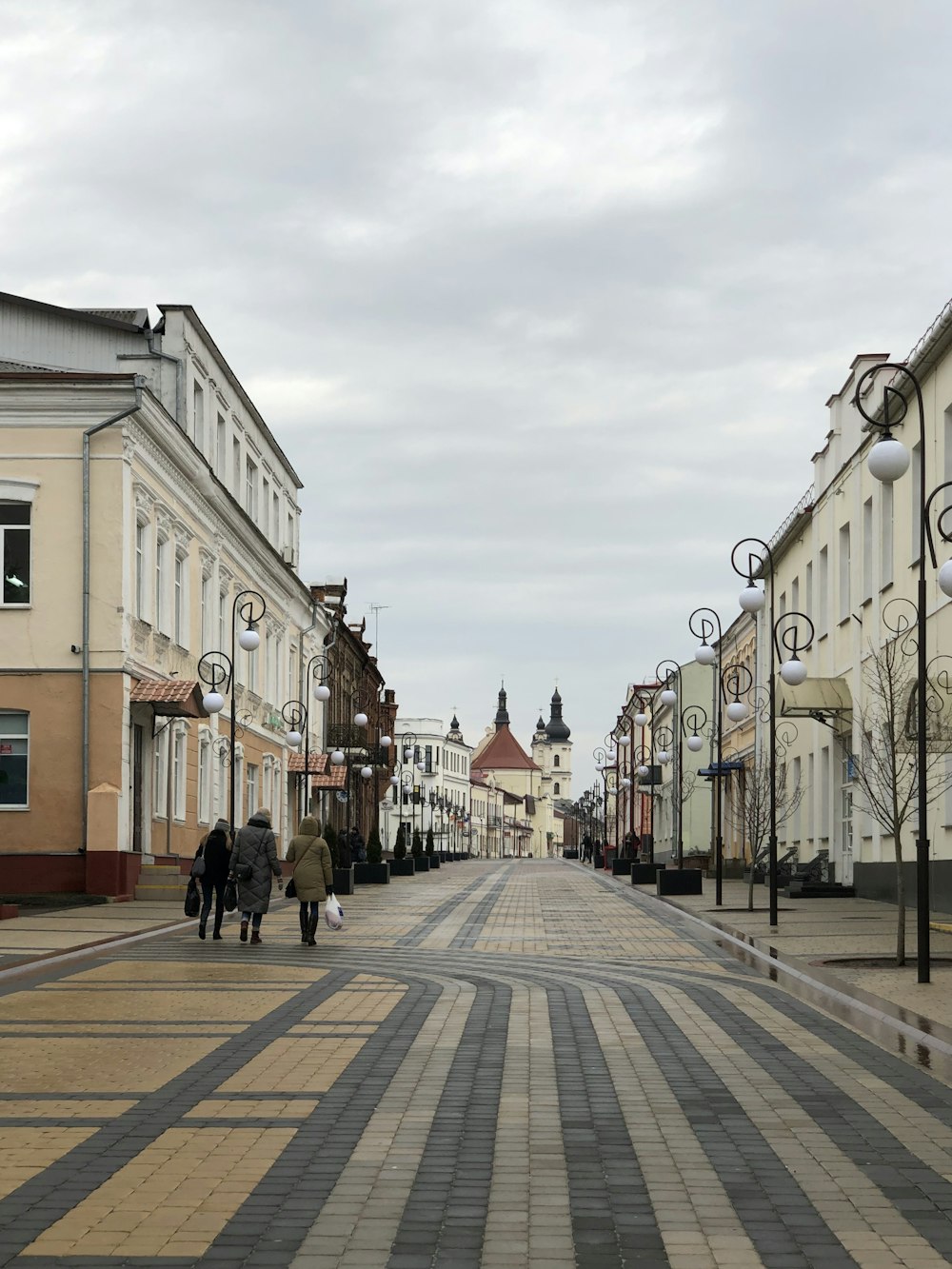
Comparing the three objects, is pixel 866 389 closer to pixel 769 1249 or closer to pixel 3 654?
pixel 3 654


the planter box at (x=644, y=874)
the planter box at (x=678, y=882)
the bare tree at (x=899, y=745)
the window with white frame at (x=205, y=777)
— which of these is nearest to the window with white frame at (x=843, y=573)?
the bare tree at (x=899, y=745)

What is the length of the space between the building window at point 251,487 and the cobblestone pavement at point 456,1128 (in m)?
32.4

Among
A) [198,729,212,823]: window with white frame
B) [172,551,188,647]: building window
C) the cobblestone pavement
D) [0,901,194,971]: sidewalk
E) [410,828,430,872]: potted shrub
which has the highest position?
[172,551,188,647]: building window

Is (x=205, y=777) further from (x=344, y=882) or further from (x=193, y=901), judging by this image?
(x=193, y=901)

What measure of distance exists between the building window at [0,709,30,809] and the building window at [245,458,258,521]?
55.8 ft

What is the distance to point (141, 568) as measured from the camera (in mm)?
34000

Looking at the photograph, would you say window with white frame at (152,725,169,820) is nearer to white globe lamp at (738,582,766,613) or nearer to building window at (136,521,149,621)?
building window at (136,521,149,621)

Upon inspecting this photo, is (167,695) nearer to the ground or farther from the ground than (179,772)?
farther from the ground

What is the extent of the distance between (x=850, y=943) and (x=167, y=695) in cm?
1533

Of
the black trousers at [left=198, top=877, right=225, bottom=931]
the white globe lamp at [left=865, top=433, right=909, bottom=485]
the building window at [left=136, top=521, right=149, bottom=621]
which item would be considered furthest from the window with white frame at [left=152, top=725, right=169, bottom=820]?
the white globe lamp at [left=865, top=433, right=909, bottom=485]

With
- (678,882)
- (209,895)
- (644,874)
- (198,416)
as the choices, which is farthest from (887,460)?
(644,874)

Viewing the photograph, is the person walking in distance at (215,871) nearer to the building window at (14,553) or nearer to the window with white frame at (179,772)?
the building window at (14,553)

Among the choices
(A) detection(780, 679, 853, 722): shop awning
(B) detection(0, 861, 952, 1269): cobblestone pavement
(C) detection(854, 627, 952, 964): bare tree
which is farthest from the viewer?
(A) detection(780, 679, 853, 722): shop awning

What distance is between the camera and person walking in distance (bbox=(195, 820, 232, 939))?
2242 centimetres
